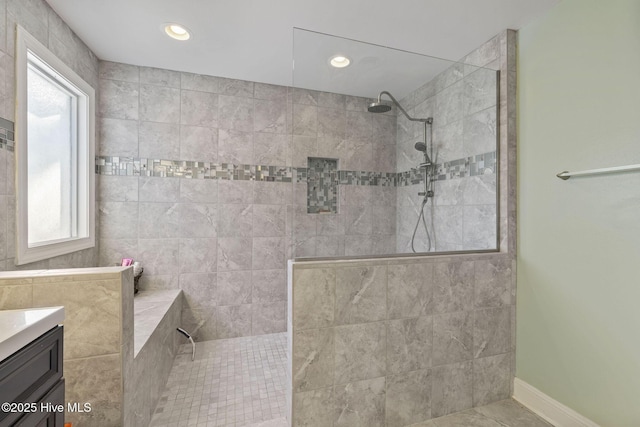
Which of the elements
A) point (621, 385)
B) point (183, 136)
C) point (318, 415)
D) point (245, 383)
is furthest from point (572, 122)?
point (183, 136)

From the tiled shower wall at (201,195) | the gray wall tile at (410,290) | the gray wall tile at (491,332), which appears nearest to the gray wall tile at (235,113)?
the tiled shower wall at (201,195)

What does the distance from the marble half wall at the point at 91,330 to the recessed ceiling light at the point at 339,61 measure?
5.29ft

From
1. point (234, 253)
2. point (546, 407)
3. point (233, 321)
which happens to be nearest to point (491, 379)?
point (546, 407)

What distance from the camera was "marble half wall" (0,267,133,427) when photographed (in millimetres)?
1190

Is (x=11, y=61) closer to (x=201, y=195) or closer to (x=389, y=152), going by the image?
(x=201, y=195)

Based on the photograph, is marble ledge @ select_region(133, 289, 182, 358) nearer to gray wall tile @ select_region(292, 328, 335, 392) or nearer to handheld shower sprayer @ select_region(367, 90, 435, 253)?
gray wall tile @ select_region(292, 328, 335, 392)

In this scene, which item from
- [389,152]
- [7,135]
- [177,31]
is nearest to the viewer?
[7,135]

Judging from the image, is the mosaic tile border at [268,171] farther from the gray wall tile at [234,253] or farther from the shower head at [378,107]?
the gray wall tile at [234,253]

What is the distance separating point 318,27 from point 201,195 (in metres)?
1.74

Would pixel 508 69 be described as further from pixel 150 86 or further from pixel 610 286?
pixel 150 86

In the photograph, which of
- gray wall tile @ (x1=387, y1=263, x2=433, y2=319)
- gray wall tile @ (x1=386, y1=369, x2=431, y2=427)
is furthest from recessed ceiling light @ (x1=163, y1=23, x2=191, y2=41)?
gray wall tile @ (x1=386, y1=369, x2=431, y2=427)

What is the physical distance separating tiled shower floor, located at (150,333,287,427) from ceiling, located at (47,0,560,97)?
80.9 inches

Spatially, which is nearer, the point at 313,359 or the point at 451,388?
the point at 313,359

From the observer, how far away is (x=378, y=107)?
6.10 feet
